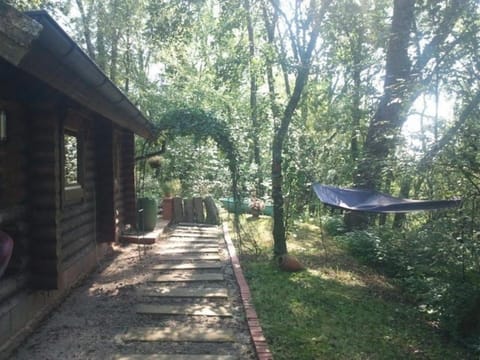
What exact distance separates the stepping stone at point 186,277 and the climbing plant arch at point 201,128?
265 cm

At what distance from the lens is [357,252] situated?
771cm

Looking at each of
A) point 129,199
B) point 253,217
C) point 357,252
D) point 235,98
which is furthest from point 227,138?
point 235,98

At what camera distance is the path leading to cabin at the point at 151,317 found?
323 centimetres

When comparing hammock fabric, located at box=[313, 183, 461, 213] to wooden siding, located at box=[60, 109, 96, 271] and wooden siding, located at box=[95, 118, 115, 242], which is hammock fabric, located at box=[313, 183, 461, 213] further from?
wooden siding, located at box=[60, 109, 96, 271]

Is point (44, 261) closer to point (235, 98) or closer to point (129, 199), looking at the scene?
point (129, 199)

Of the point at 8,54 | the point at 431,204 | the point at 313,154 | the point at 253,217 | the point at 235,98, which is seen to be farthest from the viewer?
the point at 235,98

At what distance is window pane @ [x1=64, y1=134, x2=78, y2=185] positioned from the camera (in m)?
4.77

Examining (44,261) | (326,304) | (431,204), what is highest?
(431,204)

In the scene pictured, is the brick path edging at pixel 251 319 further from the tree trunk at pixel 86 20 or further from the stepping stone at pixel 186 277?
the tree trunk at pixel 86 20

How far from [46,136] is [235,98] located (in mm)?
12024

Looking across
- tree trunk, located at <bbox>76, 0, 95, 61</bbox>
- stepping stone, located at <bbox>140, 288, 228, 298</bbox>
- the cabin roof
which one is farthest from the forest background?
the cabin roof

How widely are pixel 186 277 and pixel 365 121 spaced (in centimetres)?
803

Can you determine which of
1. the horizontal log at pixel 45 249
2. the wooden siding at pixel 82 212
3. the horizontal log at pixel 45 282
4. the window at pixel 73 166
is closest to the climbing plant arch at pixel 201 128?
the wooden siding at pixel 82 212

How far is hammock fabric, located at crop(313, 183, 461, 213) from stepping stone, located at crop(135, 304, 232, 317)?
242 cm
